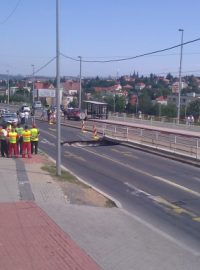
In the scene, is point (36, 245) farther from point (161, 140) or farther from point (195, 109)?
point (195, 109)

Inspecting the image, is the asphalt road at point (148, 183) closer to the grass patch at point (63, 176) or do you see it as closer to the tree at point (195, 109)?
the grass patch at point (63, 176)

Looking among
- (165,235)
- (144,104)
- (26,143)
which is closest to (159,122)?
(26,143)

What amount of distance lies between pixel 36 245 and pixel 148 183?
32.7ft

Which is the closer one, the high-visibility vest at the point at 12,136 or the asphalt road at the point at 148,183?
the asphalt road at the point at 148,183

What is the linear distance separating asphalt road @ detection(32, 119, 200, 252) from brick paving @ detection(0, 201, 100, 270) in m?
2.65

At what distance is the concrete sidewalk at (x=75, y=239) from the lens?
26.8 feet

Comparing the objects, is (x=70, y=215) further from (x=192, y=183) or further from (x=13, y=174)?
(x=192, y=183)

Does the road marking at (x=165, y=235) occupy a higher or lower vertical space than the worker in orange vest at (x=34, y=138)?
lower

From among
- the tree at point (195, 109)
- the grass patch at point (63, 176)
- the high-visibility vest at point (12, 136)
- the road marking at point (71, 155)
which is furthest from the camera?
the tree at point (195, 109)

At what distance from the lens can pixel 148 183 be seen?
18.4 meters

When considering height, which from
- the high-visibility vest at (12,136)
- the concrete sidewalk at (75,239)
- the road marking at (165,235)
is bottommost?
the road marking at (165,235)

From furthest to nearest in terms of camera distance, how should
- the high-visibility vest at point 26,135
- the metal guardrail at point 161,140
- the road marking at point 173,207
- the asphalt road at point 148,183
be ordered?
1. the metal guardrail at point 161,140
2. the high-visibility vest at point 26,135
3. the road marking at point 173,207
4. the asphalt road at point 148,183

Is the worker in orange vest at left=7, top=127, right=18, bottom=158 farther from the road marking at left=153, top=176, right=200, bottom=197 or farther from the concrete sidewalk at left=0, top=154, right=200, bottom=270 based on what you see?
the concrete sidewalk at left=0, top=154, right=200, bottom=270

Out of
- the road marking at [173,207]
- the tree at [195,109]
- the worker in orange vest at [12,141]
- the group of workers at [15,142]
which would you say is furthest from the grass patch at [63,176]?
the tree at [195,109]
